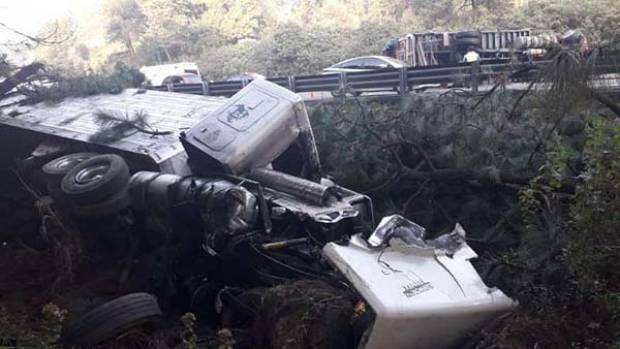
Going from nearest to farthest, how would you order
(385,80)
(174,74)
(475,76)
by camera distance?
(475,76) < (385,80) < (174,74)

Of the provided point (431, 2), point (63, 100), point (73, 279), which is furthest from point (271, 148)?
point (431, 2)

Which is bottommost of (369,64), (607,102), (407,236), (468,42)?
(369,64)

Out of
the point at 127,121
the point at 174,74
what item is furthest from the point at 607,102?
the point at 174,74

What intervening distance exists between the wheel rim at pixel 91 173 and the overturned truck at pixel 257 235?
0.01 m

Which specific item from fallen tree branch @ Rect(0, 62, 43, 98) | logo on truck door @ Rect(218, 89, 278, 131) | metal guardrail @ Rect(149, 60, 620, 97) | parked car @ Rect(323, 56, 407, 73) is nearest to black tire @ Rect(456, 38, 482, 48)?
parked car @ Rect(323, 56, 407, 73)

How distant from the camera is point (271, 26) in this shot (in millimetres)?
32281

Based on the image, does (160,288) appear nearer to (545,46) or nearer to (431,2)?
(545,46)

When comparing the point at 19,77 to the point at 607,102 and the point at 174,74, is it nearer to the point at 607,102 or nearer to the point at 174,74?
the point at 607,102

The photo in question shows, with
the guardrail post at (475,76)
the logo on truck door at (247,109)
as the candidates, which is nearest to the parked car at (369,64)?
the guardrail post at (475,76)

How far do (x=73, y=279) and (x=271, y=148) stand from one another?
2.10m

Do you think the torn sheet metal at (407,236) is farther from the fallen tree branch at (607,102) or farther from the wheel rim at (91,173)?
the wheel rim at (91,173)

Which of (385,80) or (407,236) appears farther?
(385,80)

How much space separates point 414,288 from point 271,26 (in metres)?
29.9

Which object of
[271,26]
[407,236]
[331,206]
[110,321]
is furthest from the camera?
[271,26]
